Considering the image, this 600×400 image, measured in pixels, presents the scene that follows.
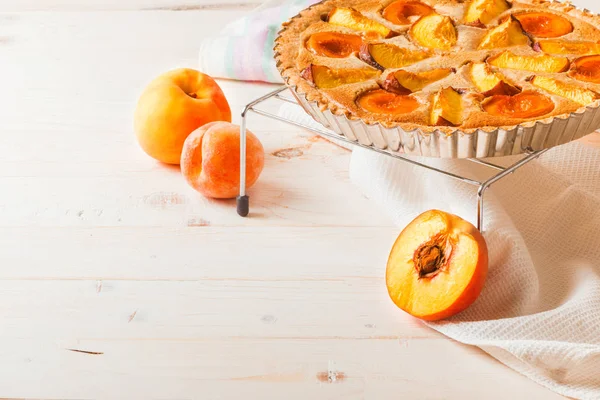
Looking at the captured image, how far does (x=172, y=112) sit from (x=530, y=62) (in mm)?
678

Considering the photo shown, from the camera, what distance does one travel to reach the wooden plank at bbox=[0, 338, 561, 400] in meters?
1.30

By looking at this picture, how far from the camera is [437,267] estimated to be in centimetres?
139

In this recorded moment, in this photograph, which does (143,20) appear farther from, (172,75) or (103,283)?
(103,283)

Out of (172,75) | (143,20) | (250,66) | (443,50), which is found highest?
(443,50)

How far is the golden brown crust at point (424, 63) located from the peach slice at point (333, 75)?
14 millimetres

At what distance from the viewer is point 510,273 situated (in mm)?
1445

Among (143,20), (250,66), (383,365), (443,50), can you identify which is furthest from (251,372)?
(143,20)

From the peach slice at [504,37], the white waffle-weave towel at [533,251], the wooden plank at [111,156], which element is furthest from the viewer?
the wooden plank at [111,156]

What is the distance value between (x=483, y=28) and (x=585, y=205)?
359 mm

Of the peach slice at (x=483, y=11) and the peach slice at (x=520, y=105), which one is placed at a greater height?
the peach slice at (x=520, y=105)

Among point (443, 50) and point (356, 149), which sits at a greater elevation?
point (443, 50)

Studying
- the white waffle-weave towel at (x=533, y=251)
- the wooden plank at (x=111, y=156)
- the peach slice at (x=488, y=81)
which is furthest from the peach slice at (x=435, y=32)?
the wooden plank at (x=111, y=156)

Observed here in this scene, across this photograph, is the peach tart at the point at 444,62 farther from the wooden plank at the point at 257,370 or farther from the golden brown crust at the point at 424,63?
the wooden plank at the point at 257,370

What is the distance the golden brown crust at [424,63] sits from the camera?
1.41 m
